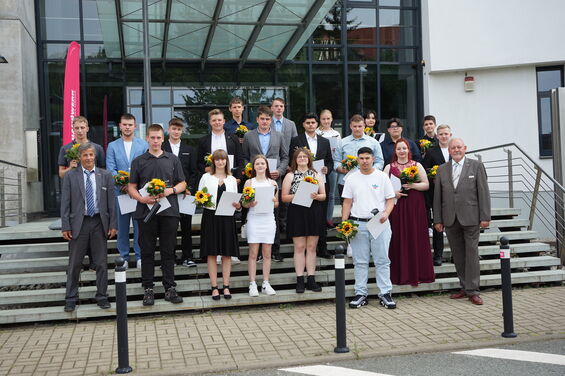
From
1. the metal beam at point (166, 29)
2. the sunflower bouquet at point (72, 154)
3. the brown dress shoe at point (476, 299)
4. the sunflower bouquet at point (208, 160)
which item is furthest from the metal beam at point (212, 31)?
the brown dress shoe at point (476, 299)

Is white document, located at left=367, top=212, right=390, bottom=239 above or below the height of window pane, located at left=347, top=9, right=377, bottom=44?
below

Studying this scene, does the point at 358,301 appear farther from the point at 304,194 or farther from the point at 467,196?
the point at 467,196

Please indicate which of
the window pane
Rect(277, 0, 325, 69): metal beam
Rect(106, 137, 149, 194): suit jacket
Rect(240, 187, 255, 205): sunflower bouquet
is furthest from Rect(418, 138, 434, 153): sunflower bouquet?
the window pane

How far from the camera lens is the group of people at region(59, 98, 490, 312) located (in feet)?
24.0

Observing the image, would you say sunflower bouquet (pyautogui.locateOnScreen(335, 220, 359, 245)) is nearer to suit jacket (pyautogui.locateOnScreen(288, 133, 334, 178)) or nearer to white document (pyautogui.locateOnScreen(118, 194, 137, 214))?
suit jacket (pyautogui.locateOnScreen(288, 133, 334, 178))

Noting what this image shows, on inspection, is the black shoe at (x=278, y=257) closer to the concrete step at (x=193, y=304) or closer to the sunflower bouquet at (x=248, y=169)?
the concrete step at (x=193, y=304)

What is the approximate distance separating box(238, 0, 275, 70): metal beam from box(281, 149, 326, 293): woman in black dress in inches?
196

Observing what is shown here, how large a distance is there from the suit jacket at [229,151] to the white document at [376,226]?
84.5 inches

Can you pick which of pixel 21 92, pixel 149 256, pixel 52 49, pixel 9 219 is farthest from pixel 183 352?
pixel 52 49

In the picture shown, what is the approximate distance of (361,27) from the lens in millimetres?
16719

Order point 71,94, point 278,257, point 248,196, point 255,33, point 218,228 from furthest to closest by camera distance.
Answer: point 255,33 → point 71,94 → point 278,257 → point 218,228 → point 248,196

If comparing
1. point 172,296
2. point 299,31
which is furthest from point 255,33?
point 172,296

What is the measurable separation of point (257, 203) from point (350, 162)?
5.13ft

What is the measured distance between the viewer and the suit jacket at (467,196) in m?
7.89
